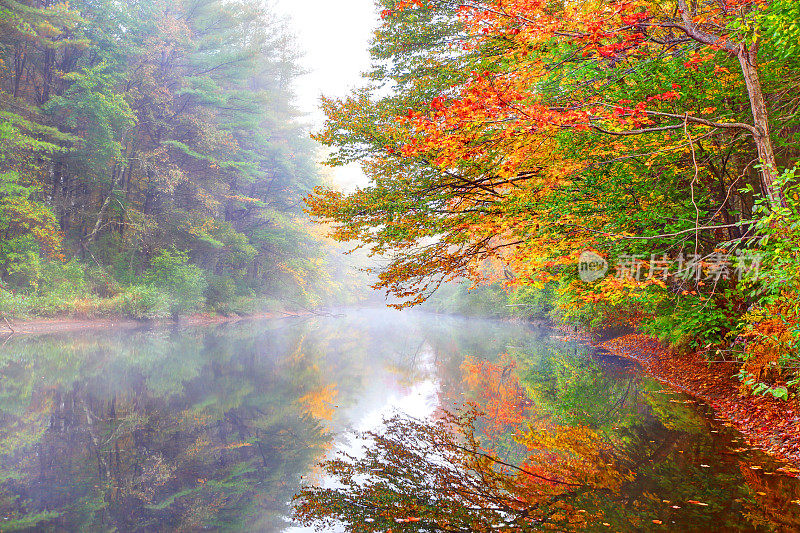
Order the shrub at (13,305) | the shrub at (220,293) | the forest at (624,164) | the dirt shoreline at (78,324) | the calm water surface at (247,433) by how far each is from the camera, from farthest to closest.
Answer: the shrub at (220,293) → the dirt shoreline at (78,324) → the shrub at (13,305) → the forest at (624,164) → the calm water surface at (247,433)

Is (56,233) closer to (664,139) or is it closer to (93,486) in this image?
(93,486)

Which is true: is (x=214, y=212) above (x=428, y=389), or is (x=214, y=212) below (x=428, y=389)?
above

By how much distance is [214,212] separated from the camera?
93.1 feet

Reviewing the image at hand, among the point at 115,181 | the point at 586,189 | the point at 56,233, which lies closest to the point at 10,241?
the point at 56,233

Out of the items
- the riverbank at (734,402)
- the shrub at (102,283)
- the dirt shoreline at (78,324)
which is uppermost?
the shrub at (102,283)

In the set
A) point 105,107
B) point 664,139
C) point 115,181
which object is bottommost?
point 664,139

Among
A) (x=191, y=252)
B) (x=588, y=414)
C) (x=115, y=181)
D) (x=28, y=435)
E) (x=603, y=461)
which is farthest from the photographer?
(x=191, y=252)

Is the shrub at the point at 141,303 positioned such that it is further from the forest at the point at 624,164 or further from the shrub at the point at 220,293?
the forest at the point at 624,164

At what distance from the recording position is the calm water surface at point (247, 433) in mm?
3928

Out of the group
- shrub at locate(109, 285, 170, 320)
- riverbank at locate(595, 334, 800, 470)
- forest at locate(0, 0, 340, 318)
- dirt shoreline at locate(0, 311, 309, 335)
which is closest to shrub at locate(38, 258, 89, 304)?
forest at locate(0, 0, 340, 318)

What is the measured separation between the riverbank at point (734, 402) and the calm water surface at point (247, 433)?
0.29 meters

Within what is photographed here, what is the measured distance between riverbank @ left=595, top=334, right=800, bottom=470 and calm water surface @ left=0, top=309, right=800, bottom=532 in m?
0.29

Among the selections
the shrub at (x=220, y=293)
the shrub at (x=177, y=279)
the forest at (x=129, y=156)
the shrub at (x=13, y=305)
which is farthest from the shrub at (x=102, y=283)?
the shrub at (x=220, y=293)

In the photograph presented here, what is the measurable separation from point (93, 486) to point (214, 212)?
86.0ft
